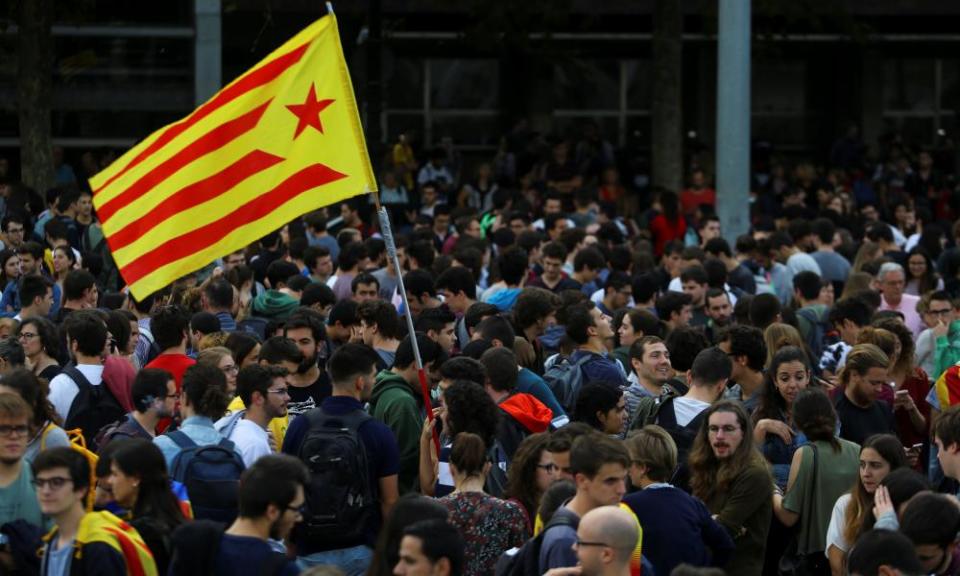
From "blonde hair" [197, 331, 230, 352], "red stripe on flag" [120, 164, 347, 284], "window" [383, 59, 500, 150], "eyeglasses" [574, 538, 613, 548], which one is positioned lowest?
"eyeglasses" [574, 538, 613, 548]

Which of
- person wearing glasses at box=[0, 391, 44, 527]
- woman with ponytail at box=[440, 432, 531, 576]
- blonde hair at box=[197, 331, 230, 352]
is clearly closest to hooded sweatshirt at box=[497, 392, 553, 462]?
woman with ponytail at box=[440, 432, 531, 576]

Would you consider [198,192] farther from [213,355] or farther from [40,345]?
[40,345]

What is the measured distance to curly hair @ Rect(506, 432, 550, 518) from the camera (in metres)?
7.99

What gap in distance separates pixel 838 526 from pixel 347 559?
2.21 meters

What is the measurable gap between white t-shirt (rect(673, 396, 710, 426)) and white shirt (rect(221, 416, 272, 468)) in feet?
6.86

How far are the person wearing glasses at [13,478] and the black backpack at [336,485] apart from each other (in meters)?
1.24

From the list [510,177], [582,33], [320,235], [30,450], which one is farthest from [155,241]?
[582,33]

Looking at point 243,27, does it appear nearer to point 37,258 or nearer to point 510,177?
point 510,177

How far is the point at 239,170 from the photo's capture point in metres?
9.65

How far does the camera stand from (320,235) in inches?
701

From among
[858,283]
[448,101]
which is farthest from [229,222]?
[448,101]

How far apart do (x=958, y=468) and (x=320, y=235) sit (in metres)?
10.7

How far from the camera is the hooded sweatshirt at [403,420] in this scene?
9.20 meters

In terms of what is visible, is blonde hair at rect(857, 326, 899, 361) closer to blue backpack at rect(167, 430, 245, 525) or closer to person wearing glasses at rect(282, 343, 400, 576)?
person wearing glasses at rect(282, 343, 400, 576)
